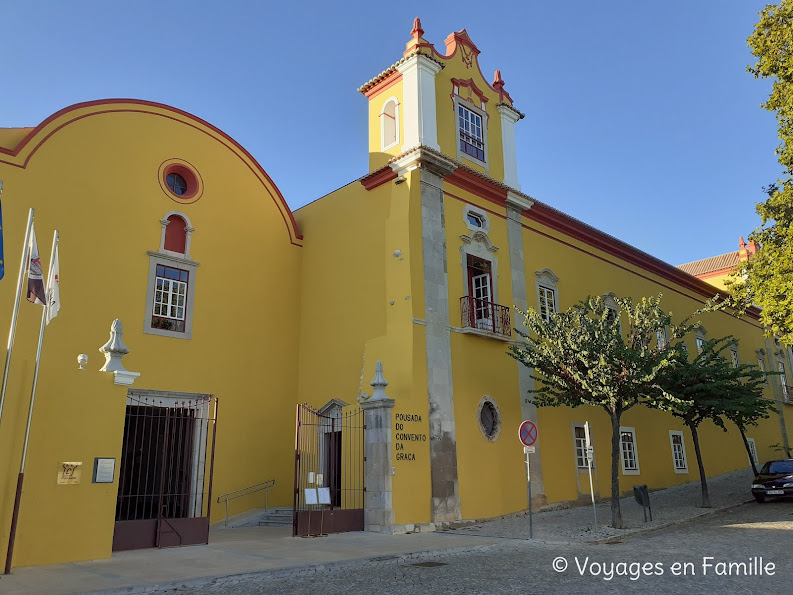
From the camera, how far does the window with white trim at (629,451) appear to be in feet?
66.1

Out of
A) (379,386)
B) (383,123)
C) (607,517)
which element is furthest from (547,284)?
(379,386)

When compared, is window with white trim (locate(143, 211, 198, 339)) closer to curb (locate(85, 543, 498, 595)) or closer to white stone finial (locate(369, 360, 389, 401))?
white stone finial (locate(369, 360, 389, 401))

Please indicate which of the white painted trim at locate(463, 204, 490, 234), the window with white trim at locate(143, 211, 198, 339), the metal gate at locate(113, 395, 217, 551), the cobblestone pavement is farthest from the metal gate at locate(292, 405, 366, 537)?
the white painted trim at locate(463, 204, 490, 234)

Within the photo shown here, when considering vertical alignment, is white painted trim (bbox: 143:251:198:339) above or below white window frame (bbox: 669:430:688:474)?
Answer: above

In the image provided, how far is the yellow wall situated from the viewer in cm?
1364

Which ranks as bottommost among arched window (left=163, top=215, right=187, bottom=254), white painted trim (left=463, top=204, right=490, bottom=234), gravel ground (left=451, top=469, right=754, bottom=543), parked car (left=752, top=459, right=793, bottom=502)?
gravel ground (left=451, top=469, right=754, bottom=543)

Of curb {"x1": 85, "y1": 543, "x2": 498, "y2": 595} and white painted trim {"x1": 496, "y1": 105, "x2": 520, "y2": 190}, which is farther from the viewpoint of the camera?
white painted trim {"x1": 496, "y1": 105, "x2": 520, "y2": 190}

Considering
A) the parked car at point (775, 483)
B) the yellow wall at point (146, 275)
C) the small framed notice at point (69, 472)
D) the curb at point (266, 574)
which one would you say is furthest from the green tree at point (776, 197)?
the small framed notice at point (69, 472)

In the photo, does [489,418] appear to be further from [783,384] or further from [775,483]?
[783,384]

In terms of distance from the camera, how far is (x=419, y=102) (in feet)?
55.7

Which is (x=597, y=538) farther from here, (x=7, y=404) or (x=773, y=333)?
(x=7, y=404)

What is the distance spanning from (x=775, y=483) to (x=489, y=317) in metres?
8.95

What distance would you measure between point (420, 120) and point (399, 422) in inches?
307

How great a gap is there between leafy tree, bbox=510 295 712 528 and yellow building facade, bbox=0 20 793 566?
2.17 meters
